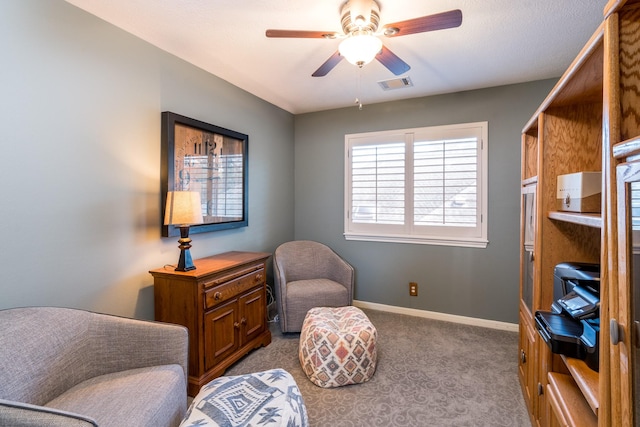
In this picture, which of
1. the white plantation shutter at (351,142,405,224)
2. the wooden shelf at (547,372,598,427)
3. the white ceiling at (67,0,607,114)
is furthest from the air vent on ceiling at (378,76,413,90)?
the wooden shelf at (547,372,598,427)

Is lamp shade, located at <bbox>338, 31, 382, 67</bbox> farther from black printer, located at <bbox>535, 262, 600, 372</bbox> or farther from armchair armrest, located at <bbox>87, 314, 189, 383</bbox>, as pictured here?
armchair armrest, located at <bbox>87, 314, 189, 383</bbox>

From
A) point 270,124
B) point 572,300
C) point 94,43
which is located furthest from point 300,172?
point 572,300

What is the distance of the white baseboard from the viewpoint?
123 inches

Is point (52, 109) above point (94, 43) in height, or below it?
below

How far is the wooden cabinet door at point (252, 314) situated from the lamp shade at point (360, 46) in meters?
1.99

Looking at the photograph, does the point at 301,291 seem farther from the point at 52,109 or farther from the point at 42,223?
the point at 52,109

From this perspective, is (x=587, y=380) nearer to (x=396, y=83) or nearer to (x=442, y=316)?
(x=442, y=316)

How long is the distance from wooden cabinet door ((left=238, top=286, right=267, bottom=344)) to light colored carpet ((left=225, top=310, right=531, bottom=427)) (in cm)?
19

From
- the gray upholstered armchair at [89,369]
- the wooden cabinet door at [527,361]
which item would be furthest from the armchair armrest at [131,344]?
the wooden cabinet door at [527,361]

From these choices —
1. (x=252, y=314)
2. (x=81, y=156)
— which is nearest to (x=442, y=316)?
(x=252, y=314)

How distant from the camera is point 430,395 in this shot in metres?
2.09

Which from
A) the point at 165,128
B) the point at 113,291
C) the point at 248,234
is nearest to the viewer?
the point at 113,291

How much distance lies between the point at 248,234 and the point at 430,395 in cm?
224

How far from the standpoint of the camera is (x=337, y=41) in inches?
88.3
